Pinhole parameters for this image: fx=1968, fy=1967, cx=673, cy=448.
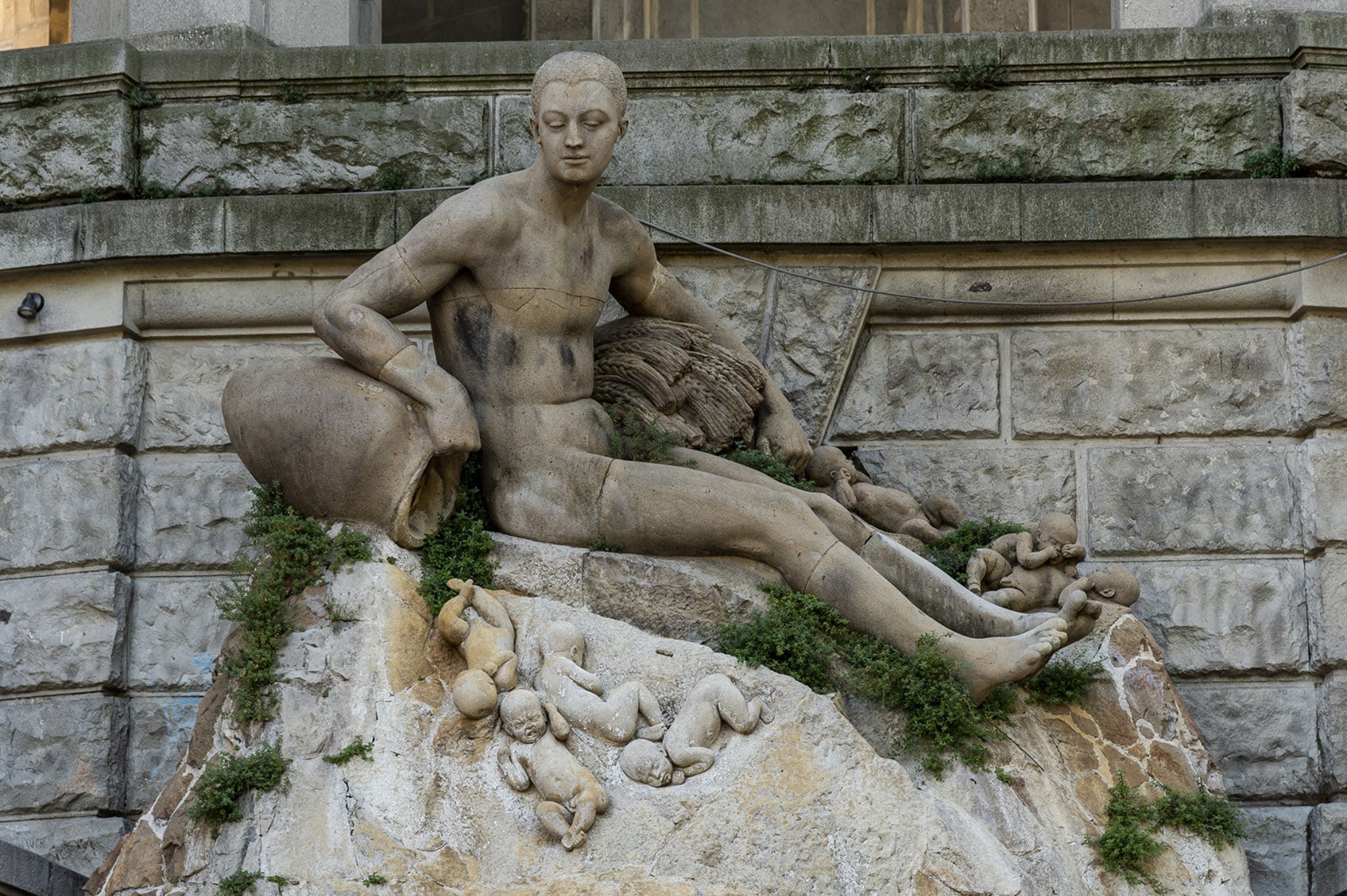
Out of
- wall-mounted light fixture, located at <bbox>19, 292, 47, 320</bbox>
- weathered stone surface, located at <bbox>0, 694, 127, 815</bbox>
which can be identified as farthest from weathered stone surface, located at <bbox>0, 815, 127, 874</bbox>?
wall-mounted light fixture, located at <bbox>19, 292, 47, 320</bbox>

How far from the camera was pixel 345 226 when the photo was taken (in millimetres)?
9133

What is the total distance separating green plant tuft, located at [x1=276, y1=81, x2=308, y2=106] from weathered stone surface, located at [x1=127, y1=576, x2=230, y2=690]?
7.66ft

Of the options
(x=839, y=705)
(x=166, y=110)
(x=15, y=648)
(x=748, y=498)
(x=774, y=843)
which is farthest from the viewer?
(x=166, y=110)

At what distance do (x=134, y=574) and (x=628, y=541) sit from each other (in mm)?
2928

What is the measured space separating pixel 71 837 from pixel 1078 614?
4.57 meters

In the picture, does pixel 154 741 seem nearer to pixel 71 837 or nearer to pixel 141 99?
pixel 71 837

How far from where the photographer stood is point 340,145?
945 cm

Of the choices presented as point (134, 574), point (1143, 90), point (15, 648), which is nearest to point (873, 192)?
point (1143, 90)

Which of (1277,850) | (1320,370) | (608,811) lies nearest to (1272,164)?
(1320,370)

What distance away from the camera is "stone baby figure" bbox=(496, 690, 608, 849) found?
6.18 meters

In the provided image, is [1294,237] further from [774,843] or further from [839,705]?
[774,843]

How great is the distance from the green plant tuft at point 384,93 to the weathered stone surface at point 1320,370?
4.34 metres

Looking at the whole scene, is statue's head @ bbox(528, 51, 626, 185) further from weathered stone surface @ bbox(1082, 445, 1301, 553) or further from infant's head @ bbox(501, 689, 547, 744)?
weathered stone surface @ bbox(1082, 445, 1301, 553)

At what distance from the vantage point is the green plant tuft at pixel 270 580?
260 inches
